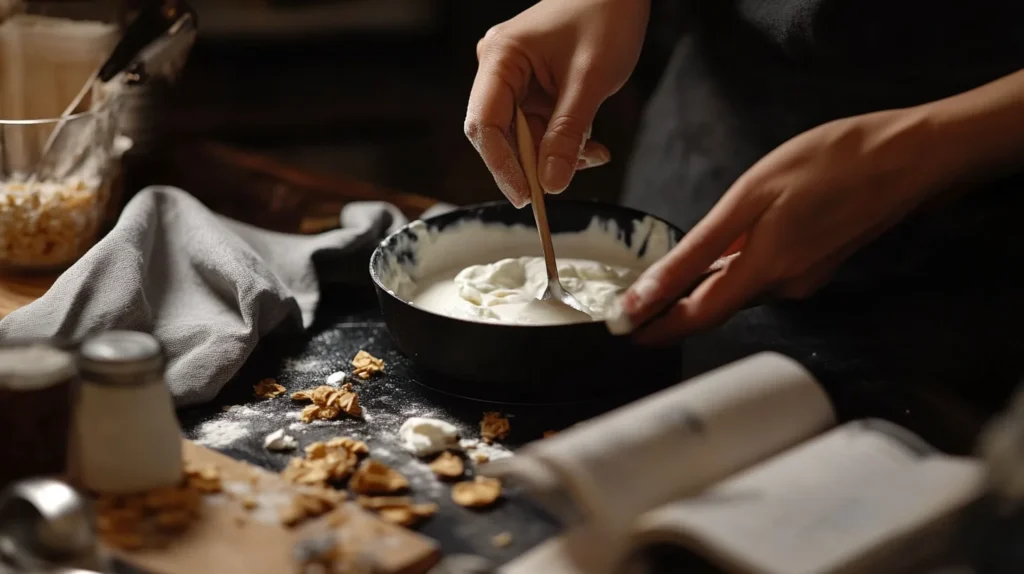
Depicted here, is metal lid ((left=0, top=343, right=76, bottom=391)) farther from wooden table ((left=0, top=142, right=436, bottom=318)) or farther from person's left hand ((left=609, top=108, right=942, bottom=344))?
wooden table ((left=0, top=142, right=436, bottom=318))

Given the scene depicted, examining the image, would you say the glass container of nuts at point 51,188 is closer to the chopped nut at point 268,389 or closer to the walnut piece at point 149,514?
the chopped nut at point 268,389

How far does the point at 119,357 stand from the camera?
759 mm

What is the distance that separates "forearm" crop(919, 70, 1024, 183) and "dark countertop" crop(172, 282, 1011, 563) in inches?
8.0

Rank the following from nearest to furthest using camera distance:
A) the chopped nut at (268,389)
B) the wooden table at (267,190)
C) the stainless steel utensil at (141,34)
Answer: the chopped nut at (268,389) → the stainless steel utensil at (141,34) → the wooden table at (267,190)

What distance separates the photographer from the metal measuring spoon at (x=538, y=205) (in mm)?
1041

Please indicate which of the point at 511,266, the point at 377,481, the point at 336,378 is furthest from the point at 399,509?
the point at 511,266

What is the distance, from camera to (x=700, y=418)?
0.73 m

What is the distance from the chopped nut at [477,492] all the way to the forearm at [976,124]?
469 millimetres

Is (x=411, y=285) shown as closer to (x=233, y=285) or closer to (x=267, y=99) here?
(x=233, y=285)

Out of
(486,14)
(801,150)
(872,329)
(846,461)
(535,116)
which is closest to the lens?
(846,461)

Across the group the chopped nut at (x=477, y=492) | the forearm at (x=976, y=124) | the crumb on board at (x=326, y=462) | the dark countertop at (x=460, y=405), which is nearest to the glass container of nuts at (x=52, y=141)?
the dark countertop at (x=460, y=405)

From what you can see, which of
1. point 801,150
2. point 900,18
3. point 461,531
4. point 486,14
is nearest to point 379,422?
point 461,531

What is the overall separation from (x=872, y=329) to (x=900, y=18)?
32cm

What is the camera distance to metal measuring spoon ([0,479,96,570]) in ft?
2.14
